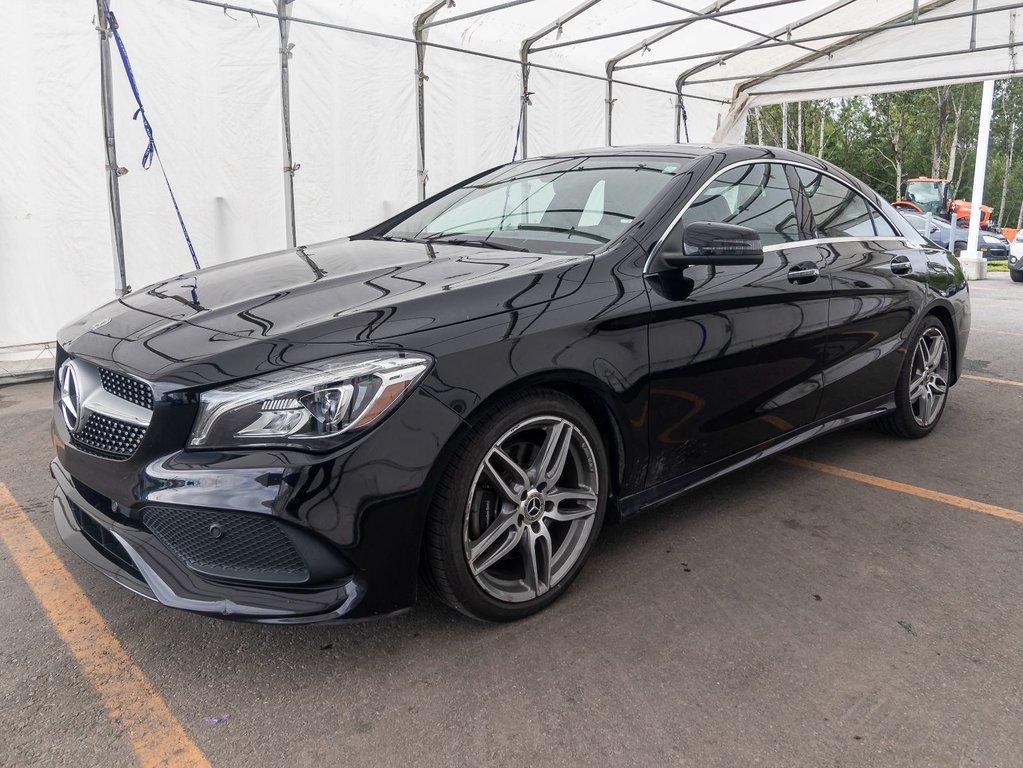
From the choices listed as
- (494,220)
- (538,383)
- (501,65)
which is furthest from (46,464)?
(501,65)

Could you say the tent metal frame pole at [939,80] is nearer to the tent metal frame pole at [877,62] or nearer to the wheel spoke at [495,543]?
the tent metal frame pole at [877,62]

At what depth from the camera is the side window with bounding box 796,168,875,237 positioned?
3533 millimetres

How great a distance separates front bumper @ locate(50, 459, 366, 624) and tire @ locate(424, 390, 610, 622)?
0.99ft

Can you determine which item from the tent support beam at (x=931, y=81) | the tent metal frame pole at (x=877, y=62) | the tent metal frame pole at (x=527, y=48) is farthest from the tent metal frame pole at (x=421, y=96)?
Result: the tent support beam at (x=931, y=81)

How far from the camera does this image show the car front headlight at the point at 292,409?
6.34 feet

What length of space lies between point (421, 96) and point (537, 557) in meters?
6.65

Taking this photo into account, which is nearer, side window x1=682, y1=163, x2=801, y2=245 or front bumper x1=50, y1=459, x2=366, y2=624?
front bumper x1=50, y1=459, x2=366, y2=624

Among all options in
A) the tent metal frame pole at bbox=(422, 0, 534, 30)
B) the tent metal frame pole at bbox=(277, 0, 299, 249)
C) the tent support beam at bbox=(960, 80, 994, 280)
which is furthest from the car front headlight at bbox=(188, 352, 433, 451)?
the tent support beam at bbox=(960, 80, 994, 280)

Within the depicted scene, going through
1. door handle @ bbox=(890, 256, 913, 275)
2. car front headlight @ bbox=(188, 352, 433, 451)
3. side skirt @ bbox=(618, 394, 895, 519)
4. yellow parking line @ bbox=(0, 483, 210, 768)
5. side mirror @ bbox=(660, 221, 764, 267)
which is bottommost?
yellow parking line @ bbox=(0, 483, 210, 768)

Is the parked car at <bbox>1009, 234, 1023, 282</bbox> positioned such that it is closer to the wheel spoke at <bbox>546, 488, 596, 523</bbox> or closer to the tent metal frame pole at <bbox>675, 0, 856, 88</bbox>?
the tent metal frame pole at <bbox>675, 0, 856, 88</bbox>

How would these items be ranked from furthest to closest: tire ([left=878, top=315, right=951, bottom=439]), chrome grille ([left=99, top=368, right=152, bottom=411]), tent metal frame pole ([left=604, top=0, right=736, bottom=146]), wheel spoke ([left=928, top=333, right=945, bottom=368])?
tent metal frame pole ([left=604, top=0, right=736, bottom=146])
wheel spoke ([left=928, top=333, right=945, bottom=368])
tire ([left=878, top=315, right=951, bottom=439])
chrome grille ([left=99, top=368, right=152, bottom=411])

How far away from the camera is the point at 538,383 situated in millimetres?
2295

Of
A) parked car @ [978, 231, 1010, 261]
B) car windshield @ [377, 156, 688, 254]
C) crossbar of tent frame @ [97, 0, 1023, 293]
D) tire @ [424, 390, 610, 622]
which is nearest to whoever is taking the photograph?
tire @ [424, 390, 610, 622]

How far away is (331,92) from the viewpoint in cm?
750
